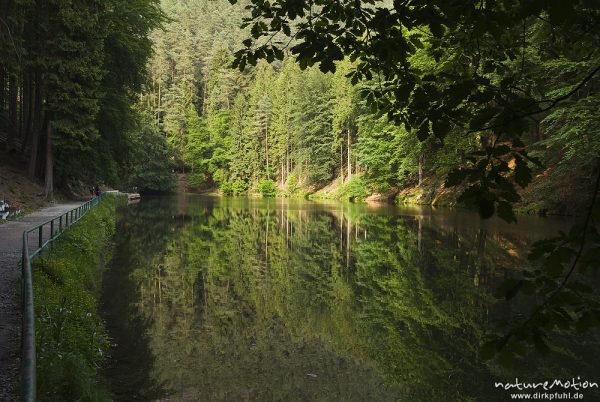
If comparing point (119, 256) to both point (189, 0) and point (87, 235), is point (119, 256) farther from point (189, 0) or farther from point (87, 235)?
point (189, 0)

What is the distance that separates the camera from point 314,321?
959cm

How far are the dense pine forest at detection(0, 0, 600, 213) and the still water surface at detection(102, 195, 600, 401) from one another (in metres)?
3.11

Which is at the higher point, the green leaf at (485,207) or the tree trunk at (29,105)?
the tree trunk at (29,105)

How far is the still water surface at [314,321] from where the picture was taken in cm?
667

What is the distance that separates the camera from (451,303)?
10.5 m

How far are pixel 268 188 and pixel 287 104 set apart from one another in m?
14.0

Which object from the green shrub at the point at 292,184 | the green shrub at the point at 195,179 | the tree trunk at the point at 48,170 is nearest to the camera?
the tree trunk at the point at 48,170

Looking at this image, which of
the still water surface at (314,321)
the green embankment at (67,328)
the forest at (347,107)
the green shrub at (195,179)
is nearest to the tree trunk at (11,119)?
the forest at (347,107)

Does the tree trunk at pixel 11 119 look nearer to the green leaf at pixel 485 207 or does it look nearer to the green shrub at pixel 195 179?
the green leaf at pixel 485 207

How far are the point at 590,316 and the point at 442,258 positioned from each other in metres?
13.8

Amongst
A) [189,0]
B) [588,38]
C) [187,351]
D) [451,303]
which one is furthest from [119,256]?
[189,0]

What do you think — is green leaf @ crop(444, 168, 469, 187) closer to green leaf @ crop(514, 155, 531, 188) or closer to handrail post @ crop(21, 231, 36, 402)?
green leaf @ crop(514, 155, 531, 188)

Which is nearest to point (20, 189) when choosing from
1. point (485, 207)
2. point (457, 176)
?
point (457, 176)

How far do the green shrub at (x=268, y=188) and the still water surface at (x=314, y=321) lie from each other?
59483 millimetres
